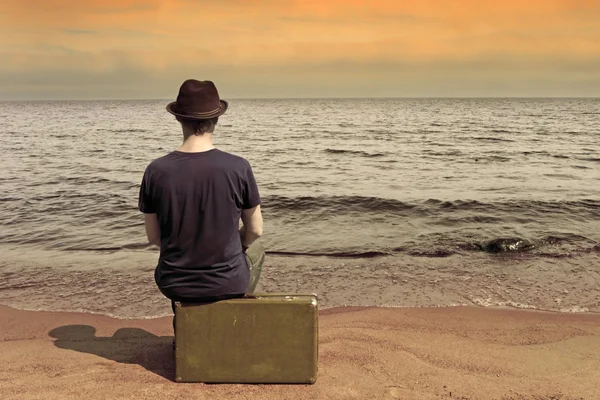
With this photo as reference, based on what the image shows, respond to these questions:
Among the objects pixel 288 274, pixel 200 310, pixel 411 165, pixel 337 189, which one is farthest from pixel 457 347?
pixel 411 165

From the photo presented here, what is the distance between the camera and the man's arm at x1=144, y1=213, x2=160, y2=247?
150 inches

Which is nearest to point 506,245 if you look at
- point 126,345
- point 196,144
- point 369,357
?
point 369,357

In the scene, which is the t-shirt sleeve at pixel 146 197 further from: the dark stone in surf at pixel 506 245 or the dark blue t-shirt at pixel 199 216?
the dark stone in surf at pixel 506 245

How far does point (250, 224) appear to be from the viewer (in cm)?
387

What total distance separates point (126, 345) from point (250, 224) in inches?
76.2

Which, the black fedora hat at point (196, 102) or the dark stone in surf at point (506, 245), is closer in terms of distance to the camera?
the black fedora hat at point (196, 102)

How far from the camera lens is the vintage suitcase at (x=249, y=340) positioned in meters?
3.84

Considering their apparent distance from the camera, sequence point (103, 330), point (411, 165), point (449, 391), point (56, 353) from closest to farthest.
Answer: point (449, 391)
point (56, 353)
point (103, 330)
point (411, 165)

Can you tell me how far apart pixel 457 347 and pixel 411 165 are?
17607mm

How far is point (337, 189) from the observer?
15.9 m

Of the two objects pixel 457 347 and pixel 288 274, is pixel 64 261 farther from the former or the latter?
pixel 457 347

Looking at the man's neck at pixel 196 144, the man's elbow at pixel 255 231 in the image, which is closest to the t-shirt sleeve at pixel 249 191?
the man's elbow at pixel 255 231

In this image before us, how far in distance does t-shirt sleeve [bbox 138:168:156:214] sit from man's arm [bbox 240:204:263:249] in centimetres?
65

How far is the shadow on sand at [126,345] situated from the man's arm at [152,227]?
1.09 metres
